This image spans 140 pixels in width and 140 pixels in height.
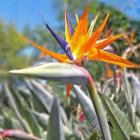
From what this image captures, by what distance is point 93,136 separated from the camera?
1.80ft

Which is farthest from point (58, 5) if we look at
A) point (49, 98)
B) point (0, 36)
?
point (0, 36)

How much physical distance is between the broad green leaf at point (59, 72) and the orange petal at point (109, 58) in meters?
0.05

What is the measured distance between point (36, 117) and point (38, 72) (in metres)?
0.71

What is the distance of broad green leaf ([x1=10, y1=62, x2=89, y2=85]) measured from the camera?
404 millimetres

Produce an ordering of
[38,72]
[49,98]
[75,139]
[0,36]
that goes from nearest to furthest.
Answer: [38,72]
[75,139]
[49,98]
[0,36]

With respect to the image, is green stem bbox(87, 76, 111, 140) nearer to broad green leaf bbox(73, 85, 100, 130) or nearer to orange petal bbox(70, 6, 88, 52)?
orange petal bbox(70, 6, 88, 52)

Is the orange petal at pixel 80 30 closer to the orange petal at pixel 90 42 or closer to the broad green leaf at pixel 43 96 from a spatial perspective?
the orange petal at pixel 90 42

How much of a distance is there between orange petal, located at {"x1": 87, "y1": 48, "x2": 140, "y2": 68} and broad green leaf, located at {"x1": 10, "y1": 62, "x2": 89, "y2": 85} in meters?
0.05

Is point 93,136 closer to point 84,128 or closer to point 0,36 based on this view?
point 84,128

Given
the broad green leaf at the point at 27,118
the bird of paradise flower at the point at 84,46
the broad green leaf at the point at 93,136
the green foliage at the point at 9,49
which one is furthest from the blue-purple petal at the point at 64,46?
the green foliage at the point at 9,49

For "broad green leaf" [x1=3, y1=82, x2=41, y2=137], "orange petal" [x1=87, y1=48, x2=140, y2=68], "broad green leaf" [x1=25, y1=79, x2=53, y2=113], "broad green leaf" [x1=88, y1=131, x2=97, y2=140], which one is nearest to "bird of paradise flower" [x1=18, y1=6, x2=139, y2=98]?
"orange petal" [x1=87, y1=48, x2=140, y2=68]

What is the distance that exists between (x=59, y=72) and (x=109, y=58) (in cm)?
10

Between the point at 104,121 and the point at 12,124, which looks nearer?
the point at 104,121

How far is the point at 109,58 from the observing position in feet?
1.56
